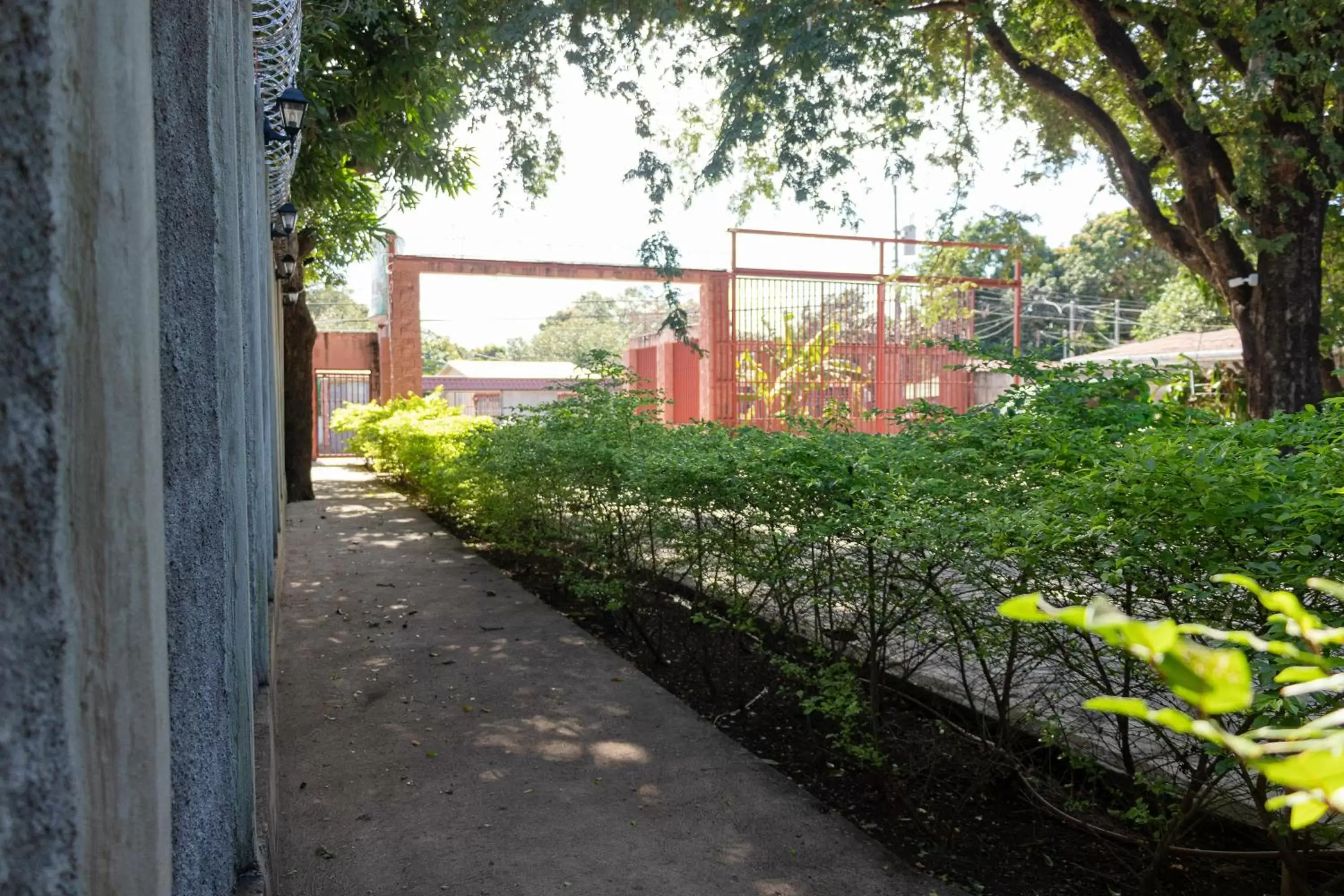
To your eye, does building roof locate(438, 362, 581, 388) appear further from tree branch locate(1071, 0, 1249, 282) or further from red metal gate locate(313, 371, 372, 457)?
tree branch locate(1071, 0, 1249, 282)

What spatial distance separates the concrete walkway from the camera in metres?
3.61

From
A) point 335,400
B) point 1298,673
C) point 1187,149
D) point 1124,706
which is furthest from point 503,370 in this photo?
point 1124,706

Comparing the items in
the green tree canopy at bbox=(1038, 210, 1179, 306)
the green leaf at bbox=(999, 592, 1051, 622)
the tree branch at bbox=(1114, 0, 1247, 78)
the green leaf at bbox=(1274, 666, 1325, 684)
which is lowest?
the green leaf at bbox=(1274, 666, 1325, 684)

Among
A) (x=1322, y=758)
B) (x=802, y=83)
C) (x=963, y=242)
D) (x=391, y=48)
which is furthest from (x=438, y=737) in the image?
(x=963, y=242)

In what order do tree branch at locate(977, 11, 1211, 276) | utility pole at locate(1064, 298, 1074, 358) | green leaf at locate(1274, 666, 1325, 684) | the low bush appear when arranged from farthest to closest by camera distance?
1. tree branch at locate(977, 11, 1211, 276)
2. utility pole at locate(1064, 298, 1074, 358)
3. the low bush
4. green leaf at locate(1274, 666, 1325, 684)

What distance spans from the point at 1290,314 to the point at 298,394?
12.6 m

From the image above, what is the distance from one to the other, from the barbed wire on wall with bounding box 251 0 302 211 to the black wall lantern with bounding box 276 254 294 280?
4.47 m

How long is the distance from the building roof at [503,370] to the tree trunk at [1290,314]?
34.4 metres

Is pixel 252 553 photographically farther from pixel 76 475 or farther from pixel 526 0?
pixel 526 0

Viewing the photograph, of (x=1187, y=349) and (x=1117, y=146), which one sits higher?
(x=1117, y=146)

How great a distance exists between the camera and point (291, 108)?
18.1ft

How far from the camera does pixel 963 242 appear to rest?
48.2 ft

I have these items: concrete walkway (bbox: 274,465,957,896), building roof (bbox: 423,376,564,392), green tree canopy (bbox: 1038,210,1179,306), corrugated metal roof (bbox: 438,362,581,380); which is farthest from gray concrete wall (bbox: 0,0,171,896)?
corrugated metal roof (bbox: 438,362,581,380)

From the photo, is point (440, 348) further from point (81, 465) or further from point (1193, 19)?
point (81, 465)
